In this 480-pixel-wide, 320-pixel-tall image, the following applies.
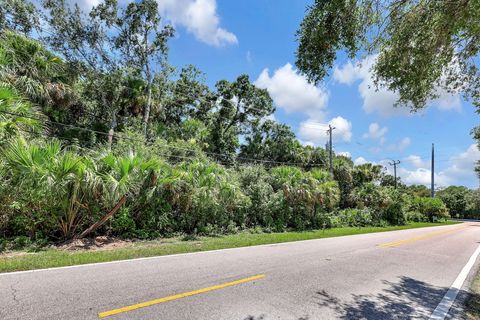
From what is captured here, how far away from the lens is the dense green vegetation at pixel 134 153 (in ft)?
30.0

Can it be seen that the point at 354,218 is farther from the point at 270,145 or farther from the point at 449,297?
the point at 449,297

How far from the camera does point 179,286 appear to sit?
18.1 ft

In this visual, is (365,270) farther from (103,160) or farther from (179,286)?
(103,160)

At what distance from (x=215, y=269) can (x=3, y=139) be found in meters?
7.27

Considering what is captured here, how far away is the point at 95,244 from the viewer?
376 inches

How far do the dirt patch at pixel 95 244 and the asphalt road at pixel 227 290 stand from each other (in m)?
2.62

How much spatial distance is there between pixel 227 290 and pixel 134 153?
7732 millimetres

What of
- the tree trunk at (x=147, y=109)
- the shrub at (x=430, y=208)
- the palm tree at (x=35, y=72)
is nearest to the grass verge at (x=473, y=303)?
the palm tree at (x=35, y=72)

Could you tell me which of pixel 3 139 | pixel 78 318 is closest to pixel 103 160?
pixel 3 139

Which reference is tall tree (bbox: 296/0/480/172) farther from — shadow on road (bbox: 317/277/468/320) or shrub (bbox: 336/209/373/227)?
shrub (bbox: 336/209/373/227)

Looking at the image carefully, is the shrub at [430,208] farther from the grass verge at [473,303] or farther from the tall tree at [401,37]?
the tall tree at [401,37]

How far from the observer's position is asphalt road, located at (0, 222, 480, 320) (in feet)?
14.3

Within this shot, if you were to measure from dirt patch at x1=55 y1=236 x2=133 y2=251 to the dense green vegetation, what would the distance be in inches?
17.7

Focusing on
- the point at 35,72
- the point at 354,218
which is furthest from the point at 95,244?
the point at 354,218
